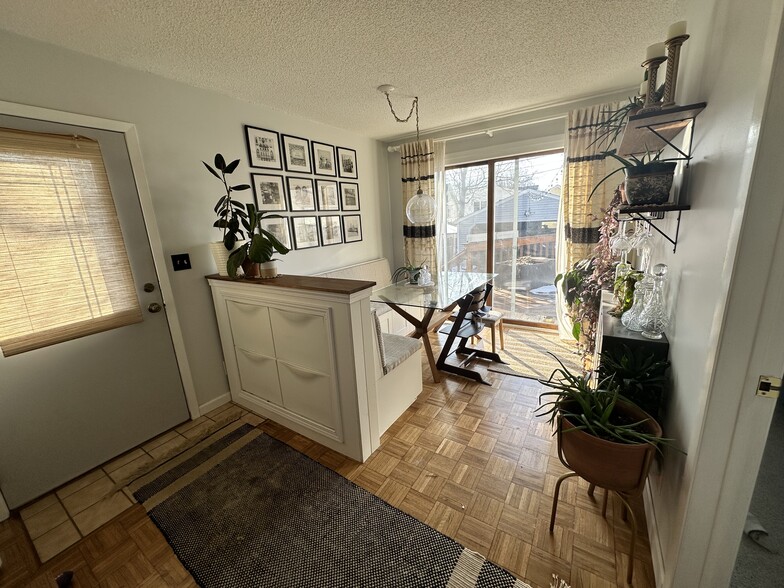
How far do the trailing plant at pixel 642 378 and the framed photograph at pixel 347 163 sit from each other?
3131 millimetres

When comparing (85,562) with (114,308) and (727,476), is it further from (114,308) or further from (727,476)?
(727,476)

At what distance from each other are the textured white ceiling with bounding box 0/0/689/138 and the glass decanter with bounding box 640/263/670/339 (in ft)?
4.74

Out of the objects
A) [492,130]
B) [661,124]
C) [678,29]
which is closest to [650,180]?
[661,124]

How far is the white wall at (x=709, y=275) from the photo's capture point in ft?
2.65

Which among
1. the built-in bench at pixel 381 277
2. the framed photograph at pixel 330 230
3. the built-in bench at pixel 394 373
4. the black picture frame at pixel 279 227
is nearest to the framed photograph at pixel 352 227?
the framed photograph at pixel 330 230

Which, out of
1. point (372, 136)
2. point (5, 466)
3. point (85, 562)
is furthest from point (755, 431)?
point (372, 136)

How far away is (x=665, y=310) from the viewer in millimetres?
1518

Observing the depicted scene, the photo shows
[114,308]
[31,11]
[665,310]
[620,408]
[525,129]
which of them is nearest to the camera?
[620,408]

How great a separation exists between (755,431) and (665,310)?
0.83 m

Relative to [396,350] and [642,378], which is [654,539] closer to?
[642,378]

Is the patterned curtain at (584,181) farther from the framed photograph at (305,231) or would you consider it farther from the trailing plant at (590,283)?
the framed photograph at (305,231)

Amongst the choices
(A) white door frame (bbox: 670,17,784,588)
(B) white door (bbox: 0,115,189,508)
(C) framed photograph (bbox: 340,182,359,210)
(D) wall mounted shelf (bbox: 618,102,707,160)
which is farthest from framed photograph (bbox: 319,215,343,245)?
(A) white door frame (bbox: 670,17,784,588)

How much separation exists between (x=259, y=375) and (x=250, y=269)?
80 cm

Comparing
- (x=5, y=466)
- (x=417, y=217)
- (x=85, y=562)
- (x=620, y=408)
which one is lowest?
(x=85, y=562)
